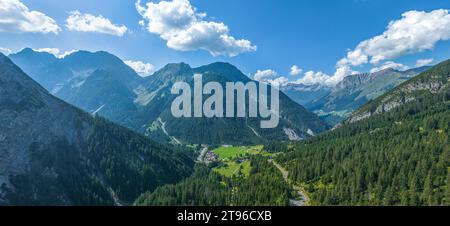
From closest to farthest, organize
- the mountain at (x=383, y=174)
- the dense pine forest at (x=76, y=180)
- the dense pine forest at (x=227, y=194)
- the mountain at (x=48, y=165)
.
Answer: the mountain at (x=383, y=174), the dense pine forest at (x=227, y=194), the dense pine forest at (x=76, y=180), the mountain at (x=48, y=165)

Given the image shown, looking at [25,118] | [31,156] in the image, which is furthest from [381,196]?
[25,118]

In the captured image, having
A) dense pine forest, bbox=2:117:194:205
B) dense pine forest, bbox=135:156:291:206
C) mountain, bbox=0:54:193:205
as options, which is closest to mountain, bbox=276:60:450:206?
dense pine forest, bbox=135:156:291:206

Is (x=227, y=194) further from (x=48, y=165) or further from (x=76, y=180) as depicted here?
(x=48, y=165)

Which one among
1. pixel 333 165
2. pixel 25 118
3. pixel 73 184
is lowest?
pixel 73 184

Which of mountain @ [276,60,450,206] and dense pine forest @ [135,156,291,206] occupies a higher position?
mountain @ [276,60,450,206]

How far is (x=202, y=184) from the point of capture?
162 m

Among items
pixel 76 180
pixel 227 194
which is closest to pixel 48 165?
pixel 76 180

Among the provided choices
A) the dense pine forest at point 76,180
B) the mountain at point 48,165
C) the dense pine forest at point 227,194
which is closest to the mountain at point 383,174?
the dense pine forest at point 227,194

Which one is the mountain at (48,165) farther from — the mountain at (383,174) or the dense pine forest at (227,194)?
the mountain at (383,174)

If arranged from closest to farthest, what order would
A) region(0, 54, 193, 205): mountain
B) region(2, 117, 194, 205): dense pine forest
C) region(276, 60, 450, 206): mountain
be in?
region(276, 60, 450, 206): mountain → region(2, 117, 194, 205): dense pine forest → region(0, 54, 193, 205): mountain

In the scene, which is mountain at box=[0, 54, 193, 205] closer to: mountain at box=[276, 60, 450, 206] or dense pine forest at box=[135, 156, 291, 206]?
dense pine forest at box=[135, 156, 291, 206]
